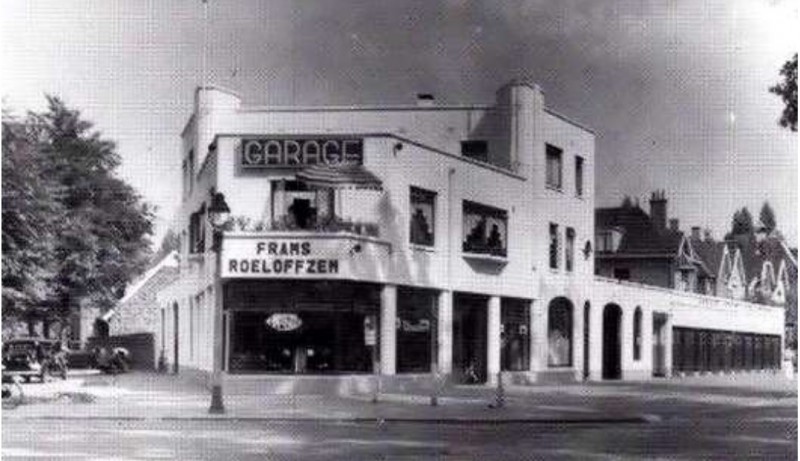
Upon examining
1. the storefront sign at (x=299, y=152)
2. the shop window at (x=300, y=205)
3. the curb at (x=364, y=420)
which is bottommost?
the curb at (x=364, y=420)

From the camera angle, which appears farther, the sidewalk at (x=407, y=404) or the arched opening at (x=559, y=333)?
the arched opening at (x=559, y=333)

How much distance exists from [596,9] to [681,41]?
1.50 metres

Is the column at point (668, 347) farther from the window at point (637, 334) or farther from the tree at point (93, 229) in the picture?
the tree at point (93, 229)

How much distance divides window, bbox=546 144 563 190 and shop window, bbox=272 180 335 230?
41.4ft

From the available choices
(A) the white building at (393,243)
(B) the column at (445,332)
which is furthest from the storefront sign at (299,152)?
(B) the column at (445,332)

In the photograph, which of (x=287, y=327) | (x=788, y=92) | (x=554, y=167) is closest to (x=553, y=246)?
(x=554, y=167)

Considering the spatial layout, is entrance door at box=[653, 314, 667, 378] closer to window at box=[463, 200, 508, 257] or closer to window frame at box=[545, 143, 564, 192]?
window frame at box=[545, 143, 564, 192]

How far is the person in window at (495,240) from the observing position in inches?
1721

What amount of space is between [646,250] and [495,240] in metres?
31.2

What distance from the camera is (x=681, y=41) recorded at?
64.4 feet

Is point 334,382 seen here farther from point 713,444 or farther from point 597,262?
point 597,262

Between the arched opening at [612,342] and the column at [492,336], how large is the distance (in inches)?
540

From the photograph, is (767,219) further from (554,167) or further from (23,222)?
(554,167)

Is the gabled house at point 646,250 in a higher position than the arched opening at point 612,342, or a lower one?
higher
